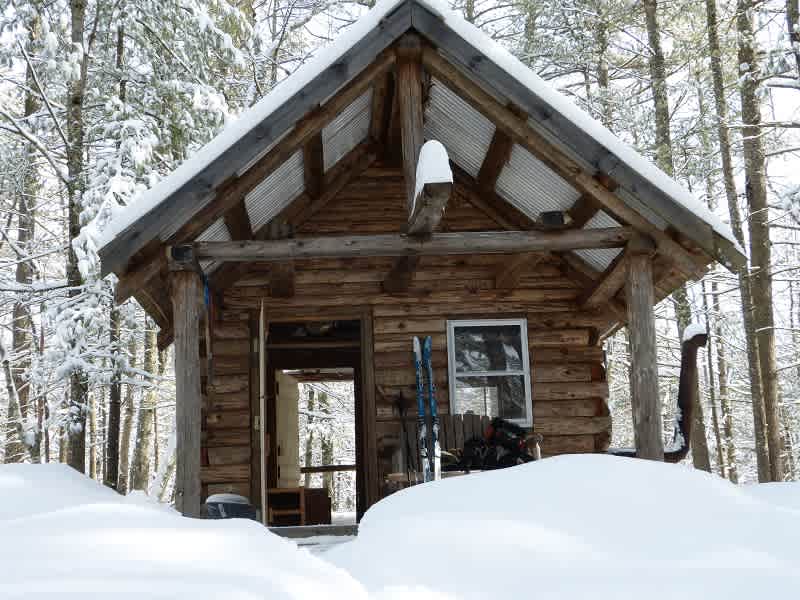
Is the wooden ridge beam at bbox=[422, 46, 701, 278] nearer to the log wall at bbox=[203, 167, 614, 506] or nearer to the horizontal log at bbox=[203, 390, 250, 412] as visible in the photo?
the log wall at bbox=[203, 167, 614, 506]

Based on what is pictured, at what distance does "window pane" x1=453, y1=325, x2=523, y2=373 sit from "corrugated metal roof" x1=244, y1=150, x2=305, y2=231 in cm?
262

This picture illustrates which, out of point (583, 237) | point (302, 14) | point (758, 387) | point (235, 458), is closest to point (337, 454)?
point (302, 14)

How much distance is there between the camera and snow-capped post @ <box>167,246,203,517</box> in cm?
714

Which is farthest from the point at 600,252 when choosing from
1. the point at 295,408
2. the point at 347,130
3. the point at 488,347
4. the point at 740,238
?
the point at 740,238

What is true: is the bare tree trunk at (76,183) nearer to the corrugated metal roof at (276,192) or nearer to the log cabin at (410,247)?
the log cabin at (410,247)

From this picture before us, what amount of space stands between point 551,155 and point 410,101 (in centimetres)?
142

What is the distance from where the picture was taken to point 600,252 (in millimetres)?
9508

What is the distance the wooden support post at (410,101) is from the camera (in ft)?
25.2

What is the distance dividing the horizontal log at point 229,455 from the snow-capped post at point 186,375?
2.74 metres

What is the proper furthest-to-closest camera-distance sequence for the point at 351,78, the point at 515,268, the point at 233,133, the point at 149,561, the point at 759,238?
the point at 759,238 → the point at 515,268 → the point at 351,78 → the point at 233,133 → the point at 149,561

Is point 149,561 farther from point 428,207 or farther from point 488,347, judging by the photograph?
point 488,347

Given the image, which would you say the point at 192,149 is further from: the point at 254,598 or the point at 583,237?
the point at 254,598

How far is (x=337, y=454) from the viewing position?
32281 millimetres

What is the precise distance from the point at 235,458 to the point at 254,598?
298 inches
